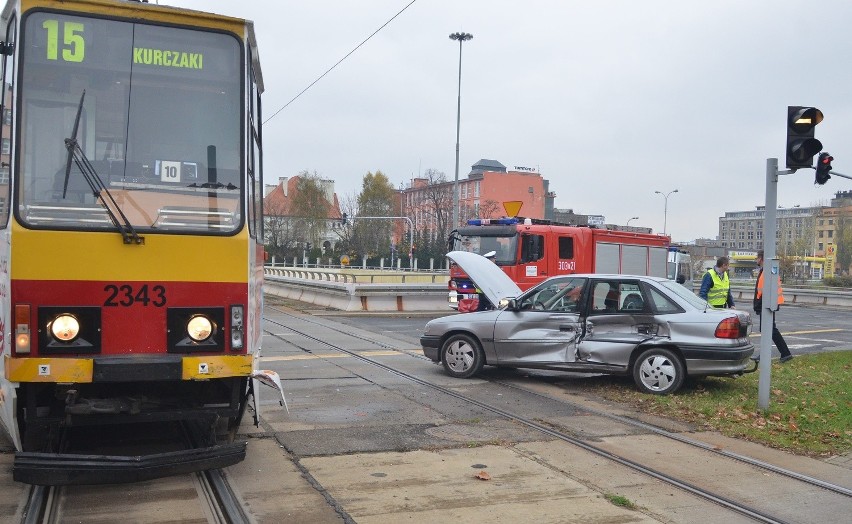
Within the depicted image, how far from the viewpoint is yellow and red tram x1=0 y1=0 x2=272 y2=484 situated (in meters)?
5.67

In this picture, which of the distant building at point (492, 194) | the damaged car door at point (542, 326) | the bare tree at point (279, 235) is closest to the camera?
the damaged car door at point (542, 326)

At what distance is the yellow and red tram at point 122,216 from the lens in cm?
567

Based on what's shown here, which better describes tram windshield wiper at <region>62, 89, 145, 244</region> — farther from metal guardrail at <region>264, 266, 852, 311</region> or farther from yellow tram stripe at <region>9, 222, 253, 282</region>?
metal guardrail at <region>264, 266, 852, 311</region>

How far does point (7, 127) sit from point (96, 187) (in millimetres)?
761

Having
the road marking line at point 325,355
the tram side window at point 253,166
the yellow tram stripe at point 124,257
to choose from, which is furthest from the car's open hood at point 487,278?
the yellow tram stripe at point 124,257

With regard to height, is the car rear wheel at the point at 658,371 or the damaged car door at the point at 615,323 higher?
the damaged car door at the point at 615,323

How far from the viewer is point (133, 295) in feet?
19.2

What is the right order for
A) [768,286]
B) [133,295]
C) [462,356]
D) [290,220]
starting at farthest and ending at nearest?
[290,220], [462,356], [768,286], [133,295]

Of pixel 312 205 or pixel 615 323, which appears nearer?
pixel 615 323

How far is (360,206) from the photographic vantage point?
9694 cm

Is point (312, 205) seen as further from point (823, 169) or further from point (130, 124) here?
point (130, 124)

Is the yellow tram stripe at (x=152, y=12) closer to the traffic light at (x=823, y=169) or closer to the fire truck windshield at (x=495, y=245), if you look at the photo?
the traffic light at (x=823, y=169)

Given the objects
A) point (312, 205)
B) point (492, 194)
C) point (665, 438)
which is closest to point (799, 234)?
point (492, 194)

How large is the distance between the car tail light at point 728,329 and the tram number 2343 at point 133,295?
701 centimetres
